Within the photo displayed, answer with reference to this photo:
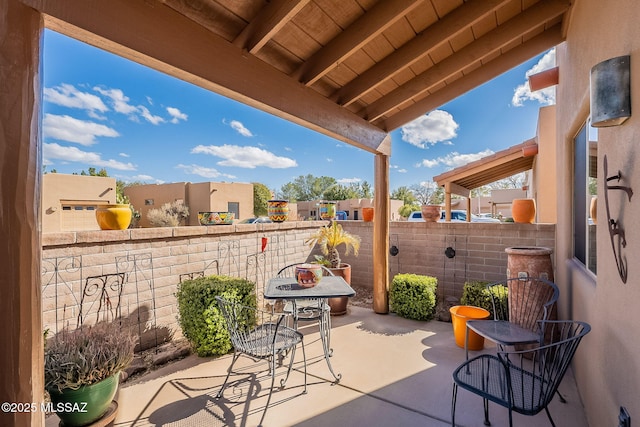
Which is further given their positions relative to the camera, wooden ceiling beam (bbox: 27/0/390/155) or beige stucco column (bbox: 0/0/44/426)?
wooden ceiling beam (bbox: 27/0/390/155)

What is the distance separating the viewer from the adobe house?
1231mm

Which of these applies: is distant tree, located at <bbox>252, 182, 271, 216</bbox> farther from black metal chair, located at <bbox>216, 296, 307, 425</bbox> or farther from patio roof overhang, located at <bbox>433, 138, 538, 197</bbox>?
black metal chair, located at <bbox>216, 296, 307, 425</bbox>

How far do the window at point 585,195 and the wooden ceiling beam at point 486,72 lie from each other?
42.2 inches

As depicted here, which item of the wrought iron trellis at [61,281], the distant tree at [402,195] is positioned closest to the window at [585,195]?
the wrought iron trellis at [61,281]

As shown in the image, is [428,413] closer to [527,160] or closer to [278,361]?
[278,361]

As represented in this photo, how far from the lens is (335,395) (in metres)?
2.50

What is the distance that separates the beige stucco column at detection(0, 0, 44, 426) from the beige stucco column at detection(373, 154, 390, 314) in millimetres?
3711

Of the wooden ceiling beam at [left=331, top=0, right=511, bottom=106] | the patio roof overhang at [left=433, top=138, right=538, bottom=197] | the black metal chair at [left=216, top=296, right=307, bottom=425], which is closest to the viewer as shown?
the black metal chair at [left=216, top=296, right=307, bottom=425]

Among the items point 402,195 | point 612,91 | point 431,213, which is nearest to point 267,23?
point 612,91

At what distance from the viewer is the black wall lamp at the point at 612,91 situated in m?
1.32

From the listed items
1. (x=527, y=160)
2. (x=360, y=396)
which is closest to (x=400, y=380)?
(x=360, y=396)

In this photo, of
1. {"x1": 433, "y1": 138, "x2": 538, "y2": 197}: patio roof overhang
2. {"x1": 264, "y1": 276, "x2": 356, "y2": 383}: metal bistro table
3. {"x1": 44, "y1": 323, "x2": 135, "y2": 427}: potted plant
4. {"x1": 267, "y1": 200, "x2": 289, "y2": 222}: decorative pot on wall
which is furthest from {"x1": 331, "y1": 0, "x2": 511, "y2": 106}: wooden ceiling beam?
{"x1": 433, "y1": 138, "x2": 538, "y2": 197}: patio roof overhang

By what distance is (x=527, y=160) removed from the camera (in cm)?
725

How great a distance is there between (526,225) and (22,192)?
198 inches
